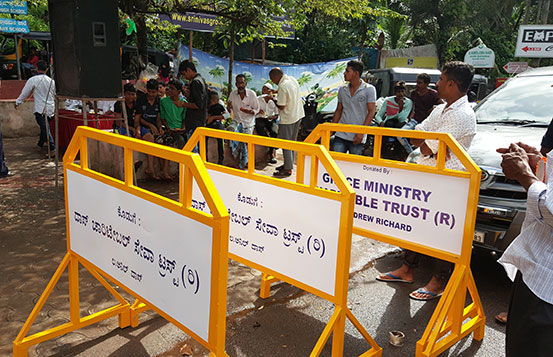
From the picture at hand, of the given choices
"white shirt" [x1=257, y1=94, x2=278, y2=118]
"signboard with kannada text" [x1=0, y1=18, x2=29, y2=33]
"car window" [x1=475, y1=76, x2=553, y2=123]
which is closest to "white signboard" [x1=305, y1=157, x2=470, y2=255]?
"car window" [x1=475, y1=76, x2=553, y2=123]

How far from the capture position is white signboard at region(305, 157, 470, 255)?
3283 mm

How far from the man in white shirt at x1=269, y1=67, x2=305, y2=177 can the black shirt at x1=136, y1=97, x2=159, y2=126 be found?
6.81 ft

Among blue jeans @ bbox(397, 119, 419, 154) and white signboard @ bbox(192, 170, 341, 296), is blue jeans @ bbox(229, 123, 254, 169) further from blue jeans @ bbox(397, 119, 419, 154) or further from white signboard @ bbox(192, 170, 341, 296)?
white signboard @ bbox(192, 170, 341, 296)

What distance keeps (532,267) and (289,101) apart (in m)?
6.65

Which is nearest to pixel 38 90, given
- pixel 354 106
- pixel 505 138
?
pixel 354 106

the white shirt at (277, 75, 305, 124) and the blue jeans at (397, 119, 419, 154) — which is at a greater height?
the white shirt at (277, 75, 305, 124)

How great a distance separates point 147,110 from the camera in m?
7.71

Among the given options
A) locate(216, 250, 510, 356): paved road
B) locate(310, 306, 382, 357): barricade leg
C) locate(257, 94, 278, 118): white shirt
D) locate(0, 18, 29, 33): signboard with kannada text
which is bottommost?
locate(216, 250, 510, 356): paved road

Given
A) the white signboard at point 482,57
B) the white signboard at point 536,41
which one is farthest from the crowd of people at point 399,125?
the white signboard at point 482,57

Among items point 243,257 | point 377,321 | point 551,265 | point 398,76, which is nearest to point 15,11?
point 398,76

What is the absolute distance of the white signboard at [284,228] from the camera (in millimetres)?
2838

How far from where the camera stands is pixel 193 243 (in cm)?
217

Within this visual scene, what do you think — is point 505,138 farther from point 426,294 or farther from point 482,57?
point 482,57

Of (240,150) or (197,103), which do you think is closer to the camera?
(197,103)
